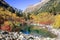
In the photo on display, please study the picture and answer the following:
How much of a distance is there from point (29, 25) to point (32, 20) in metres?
1.05

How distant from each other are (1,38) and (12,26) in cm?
434

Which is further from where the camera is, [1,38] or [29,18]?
[29,18]

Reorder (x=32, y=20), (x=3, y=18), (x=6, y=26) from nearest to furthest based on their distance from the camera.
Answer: (x=6, y=26)
(x=3, y=18)
(x=32, y=20)

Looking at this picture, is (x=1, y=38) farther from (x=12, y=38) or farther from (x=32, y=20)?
(x=32, y=20)

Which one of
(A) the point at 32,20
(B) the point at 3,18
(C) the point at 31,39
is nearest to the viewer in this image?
(C) the point at 31,39

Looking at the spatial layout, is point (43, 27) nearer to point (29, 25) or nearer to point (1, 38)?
point (29, 25)

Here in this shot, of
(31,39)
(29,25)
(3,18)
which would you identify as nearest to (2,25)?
(3,18)

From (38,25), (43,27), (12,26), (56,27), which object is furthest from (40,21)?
(12,26)

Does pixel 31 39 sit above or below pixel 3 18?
below

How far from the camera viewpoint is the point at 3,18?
1327cm

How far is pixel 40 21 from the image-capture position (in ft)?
58.5

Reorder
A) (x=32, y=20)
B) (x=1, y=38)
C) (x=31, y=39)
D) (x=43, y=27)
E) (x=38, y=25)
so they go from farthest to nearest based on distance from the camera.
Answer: (x=32, y=20) → (x=38, y=25) → (x=43, y=27) → (x=31, y=39) → (x=1, y=38)

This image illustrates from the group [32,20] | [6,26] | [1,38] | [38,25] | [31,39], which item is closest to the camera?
[1,38]

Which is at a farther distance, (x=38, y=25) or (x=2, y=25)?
(x=38, y=25)
